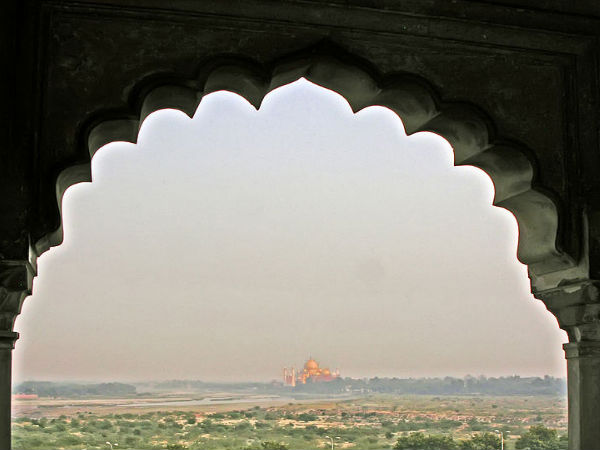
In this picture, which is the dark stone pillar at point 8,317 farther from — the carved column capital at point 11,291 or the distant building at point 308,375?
the distant building at point 308,375

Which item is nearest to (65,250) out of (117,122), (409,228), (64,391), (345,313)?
(64,391)

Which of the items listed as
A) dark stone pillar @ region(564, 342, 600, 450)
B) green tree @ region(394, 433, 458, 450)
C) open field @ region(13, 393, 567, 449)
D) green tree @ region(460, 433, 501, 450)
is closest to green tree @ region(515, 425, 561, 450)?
open field @ region(13, 393, 567, 449)

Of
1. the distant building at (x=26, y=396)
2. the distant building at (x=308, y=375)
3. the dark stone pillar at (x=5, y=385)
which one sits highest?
the dark stone pillar at (x=5, y=385)

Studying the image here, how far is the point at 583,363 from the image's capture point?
3.92 m

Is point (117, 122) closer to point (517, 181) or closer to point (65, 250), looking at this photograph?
point (517, 181)

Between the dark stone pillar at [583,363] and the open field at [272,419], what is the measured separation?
2381 millimetres

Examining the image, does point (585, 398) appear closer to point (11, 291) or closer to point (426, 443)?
point (11, 291)

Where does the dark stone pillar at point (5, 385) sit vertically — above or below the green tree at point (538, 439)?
above

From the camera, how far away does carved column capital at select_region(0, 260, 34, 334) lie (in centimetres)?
324

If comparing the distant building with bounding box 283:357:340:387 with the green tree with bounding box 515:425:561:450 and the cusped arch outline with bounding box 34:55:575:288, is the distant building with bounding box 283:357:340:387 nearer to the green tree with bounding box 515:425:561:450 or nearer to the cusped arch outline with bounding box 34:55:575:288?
the green tree with bounding box 515:425:561:450

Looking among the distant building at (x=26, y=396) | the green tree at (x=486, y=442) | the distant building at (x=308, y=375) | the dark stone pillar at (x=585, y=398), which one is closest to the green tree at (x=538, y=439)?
the green tree at (x=486, y=442)

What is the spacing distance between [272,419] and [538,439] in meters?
2.42

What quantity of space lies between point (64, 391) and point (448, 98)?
4236 mm

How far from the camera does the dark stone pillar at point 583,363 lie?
3854 mm
